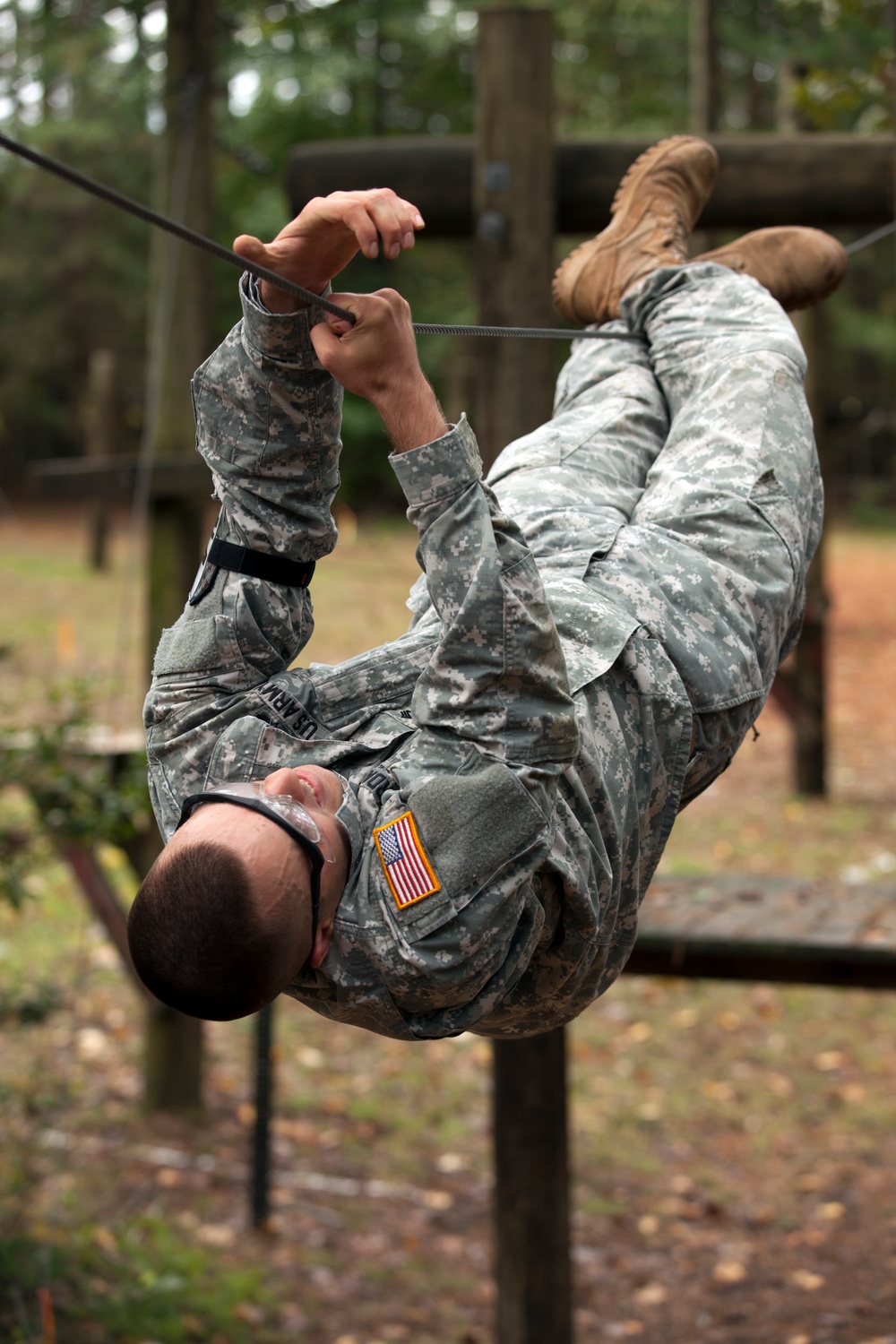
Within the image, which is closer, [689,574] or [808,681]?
[689,574]

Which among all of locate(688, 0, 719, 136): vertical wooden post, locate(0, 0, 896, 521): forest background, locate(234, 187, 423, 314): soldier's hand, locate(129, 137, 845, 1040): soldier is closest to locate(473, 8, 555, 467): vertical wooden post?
locate(129, 137, 845, 1040): soldier

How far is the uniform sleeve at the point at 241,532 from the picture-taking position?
6.32ft

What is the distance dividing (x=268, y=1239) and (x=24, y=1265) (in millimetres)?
1104

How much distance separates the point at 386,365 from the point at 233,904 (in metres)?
0.72

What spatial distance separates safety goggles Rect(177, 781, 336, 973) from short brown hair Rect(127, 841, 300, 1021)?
8 cm

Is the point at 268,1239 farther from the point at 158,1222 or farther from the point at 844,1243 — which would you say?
the point at 844,1243

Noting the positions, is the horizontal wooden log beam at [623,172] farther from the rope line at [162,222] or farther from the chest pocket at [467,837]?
the chest pocket at [467,837]

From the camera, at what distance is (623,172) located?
3.70 metres

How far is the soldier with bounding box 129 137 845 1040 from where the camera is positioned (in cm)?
170

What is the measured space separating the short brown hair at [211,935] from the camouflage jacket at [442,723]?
165 millimetres

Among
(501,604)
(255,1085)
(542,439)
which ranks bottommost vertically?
(255,1085)

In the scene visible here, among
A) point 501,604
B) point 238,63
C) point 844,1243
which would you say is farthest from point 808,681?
point 238,63

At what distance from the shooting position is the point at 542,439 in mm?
2557

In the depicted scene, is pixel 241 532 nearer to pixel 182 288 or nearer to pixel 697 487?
pixel 697 487
